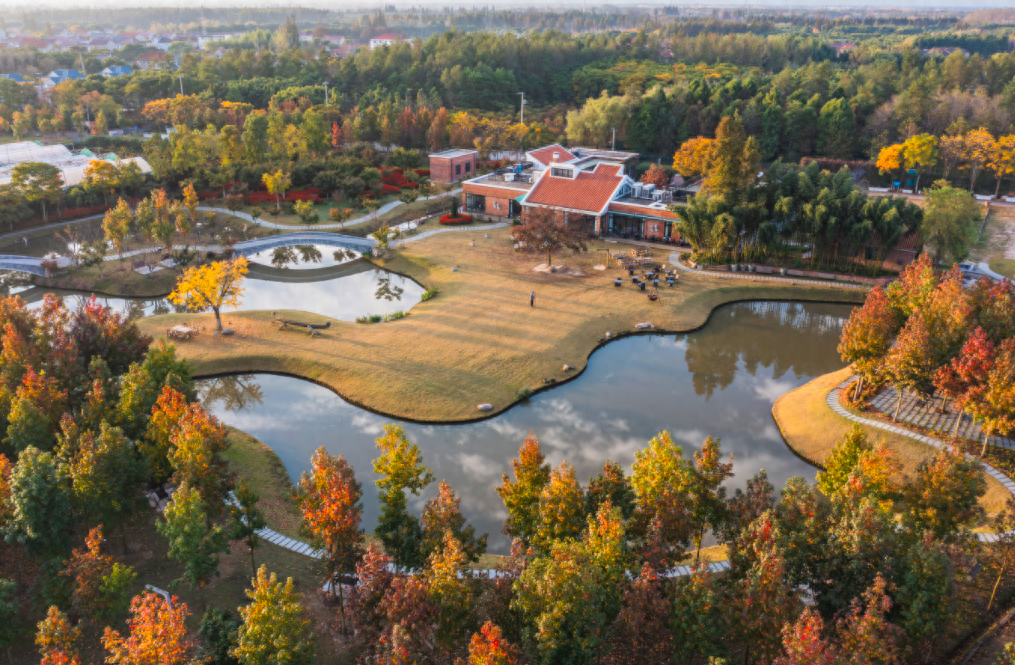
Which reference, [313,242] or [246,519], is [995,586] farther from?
[313,242]

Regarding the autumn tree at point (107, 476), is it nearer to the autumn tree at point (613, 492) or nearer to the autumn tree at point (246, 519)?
the autumn tree at point (246, 519)

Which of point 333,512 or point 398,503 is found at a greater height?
point 333,512

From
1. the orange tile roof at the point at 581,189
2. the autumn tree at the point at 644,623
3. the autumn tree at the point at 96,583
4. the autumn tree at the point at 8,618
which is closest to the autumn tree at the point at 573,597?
the autumn tree at the point at 644,623

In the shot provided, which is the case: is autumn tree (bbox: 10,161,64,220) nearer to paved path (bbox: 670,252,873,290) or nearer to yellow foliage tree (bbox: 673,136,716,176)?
paved path (bbox: 670,252,873,290)

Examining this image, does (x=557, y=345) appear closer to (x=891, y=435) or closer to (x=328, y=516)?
(x=891, y=435)

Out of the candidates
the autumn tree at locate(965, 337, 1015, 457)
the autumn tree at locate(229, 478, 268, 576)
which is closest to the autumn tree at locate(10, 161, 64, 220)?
the autumn tree at locate(229, 478, 268, 576)

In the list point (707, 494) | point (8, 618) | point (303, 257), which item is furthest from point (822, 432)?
point (303, 257)

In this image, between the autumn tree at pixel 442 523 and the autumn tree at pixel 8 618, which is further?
the autumn tree at pixel 442 523
